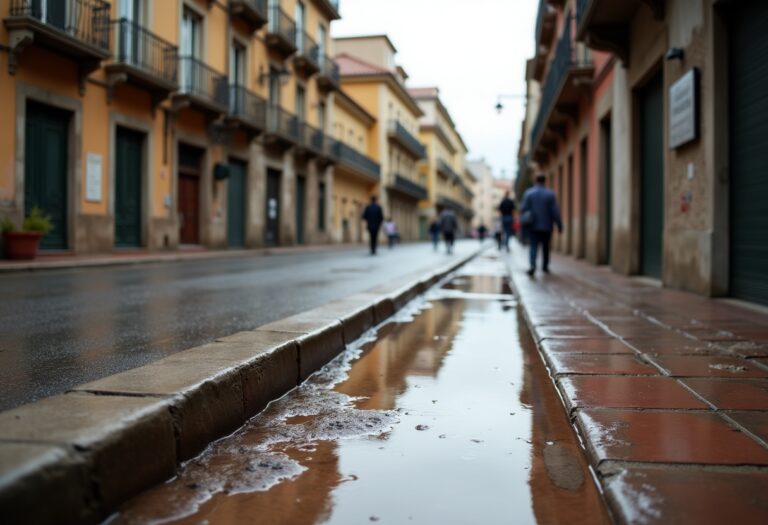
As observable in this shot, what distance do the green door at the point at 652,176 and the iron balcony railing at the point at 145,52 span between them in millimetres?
11509

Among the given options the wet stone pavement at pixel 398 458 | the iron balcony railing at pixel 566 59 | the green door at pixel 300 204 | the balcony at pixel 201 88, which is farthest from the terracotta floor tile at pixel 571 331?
the green door at pixel 300 204

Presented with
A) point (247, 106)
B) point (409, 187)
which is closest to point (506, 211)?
point (247, 106)

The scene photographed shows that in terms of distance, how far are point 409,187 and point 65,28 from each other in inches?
1612

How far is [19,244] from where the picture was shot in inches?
480

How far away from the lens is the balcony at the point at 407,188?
49.3 m

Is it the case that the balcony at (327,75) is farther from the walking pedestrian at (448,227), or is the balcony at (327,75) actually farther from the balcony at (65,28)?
the balcony at (65,28)

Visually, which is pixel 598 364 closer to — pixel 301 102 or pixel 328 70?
pixel 301 102

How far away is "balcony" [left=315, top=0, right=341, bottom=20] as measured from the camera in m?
31.0

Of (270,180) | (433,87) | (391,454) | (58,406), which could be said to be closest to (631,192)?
(391,454)

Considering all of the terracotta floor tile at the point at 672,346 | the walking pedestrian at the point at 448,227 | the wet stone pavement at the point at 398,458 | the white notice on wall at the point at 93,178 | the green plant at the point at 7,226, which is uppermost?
the white notice on wall at the point at 93,178

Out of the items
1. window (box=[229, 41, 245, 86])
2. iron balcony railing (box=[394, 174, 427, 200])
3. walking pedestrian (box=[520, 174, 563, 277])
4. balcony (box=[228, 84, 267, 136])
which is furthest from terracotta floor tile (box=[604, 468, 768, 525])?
iron balcony railing (box=[394, 174, 427, 200])

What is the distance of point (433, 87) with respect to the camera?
238 ft

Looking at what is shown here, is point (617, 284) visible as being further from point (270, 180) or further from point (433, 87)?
point (433, 87)

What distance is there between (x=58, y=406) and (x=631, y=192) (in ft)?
32.5
